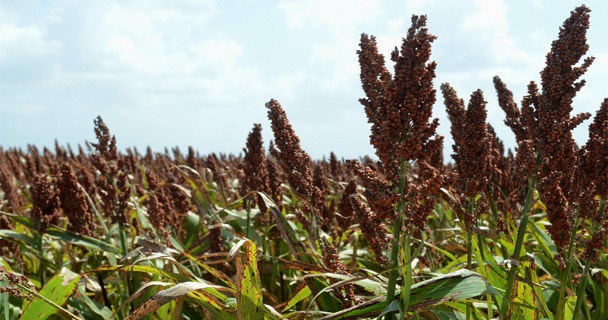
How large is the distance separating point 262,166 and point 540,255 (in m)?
2.52

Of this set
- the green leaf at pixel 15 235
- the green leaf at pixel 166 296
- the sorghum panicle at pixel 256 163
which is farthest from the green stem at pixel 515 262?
the green leaf at pixel 15 235

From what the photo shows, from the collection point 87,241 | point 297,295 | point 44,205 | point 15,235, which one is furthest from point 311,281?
point 15,235

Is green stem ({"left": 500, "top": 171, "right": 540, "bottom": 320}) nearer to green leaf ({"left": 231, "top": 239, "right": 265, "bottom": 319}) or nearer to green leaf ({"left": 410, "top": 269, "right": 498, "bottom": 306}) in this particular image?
green leaf ({"left": 410, "top": 269, "right": 498, "bottom": 306})

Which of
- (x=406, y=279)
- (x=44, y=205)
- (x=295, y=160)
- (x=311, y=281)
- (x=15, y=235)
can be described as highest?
(x=295, y=160)

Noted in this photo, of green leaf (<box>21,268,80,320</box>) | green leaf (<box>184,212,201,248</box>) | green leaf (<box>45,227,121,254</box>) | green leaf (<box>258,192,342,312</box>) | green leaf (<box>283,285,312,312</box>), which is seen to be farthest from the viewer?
green leaf (<box>184,212,201,248</box>)

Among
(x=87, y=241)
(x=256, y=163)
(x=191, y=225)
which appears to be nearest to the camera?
(x=87, y=241)

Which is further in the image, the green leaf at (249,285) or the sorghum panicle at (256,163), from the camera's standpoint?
the sorghum panicle at (256,163)

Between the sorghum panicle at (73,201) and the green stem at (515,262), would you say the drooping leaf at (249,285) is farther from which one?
the sorghum panicle at (73,201)

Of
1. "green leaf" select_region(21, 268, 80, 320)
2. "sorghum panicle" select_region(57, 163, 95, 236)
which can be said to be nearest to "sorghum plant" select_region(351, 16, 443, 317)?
"green leaf" select_region(21, 268, 80, 320)

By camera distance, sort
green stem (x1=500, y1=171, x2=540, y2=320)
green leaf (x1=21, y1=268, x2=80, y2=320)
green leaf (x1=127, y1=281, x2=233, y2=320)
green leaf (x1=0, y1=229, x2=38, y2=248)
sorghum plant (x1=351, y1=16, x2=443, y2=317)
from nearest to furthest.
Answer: sorghum plant (x1=351, y1=16, x2=443, y2=317), green leaf (x1=127, y1=281, x2=233, y2=320), green stem (x1=500, y1=171, x2=540, y2=320), green leaf (x1=21, y1=268, x2=80, y2=320), green leaf (x1=0, y1=229, x2=38, y2=248)

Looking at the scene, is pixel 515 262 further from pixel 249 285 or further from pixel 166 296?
pixel 166 296

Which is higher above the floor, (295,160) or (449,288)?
(295,160)

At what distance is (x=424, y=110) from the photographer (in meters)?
2.46

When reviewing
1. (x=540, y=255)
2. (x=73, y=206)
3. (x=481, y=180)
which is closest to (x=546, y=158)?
(x=481, y=180)
